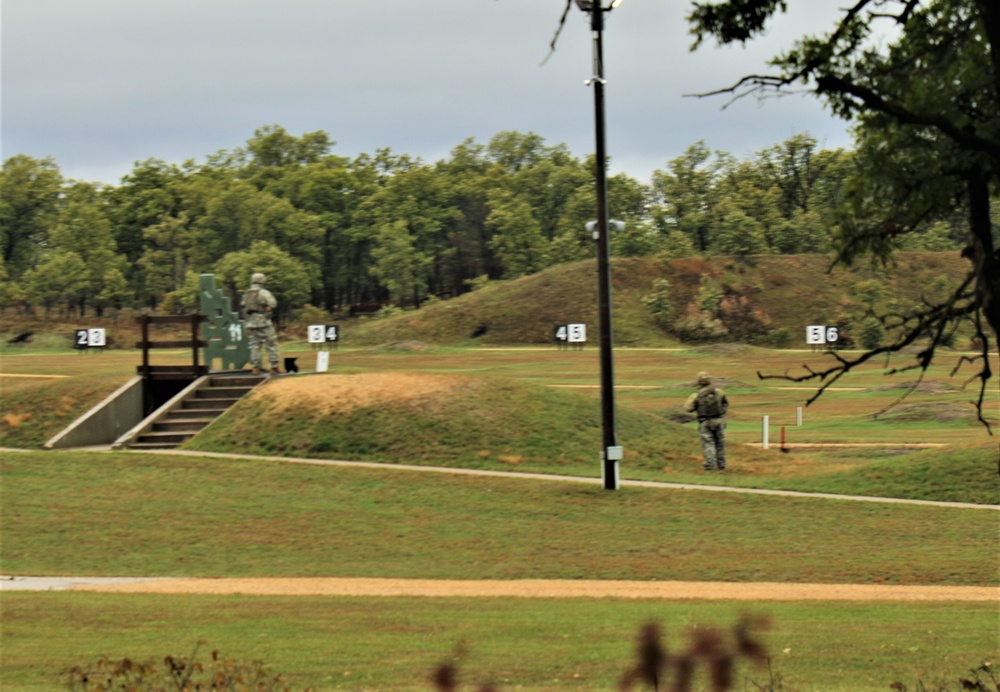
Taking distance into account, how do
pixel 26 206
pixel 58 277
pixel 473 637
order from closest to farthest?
pixel 473 637 < pixel 58 277 < pixel 26 206

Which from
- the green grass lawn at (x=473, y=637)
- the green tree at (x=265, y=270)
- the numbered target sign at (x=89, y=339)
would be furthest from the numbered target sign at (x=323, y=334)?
the green grass lawn at (x=473, y=637)

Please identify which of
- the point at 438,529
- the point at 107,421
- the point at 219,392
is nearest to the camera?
the point at 438,529

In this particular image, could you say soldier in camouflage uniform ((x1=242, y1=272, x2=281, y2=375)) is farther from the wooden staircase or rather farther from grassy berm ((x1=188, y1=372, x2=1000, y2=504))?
grassy berm ((x1=188, y1=372, x2=1000, y2=504))

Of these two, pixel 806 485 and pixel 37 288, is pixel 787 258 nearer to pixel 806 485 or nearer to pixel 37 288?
pixel 37 288

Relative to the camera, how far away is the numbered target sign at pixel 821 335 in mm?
70625

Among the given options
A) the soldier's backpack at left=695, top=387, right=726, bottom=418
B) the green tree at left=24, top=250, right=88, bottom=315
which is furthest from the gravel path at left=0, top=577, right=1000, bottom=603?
the green tree at left=24, top=250, right=88, bottom=315

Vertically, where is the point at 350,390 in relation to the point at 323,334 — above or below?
below

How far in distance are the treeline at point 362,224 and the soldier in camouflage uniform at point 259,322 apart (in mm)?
51297

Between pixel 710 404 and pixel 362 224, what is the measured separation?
7786 centimetres

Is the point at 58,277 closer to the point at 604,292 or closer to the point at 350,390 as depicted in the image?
the point at 350,390

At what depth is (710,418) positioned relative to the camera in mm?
26953

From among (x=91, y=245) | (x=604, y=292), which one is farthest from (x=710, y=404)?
(x=91, y=245)

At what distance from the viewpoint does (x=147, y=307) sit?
97.8 metres

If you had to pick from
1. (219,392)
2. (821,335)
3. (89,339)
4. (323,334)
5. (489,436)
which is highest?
(323,334)
